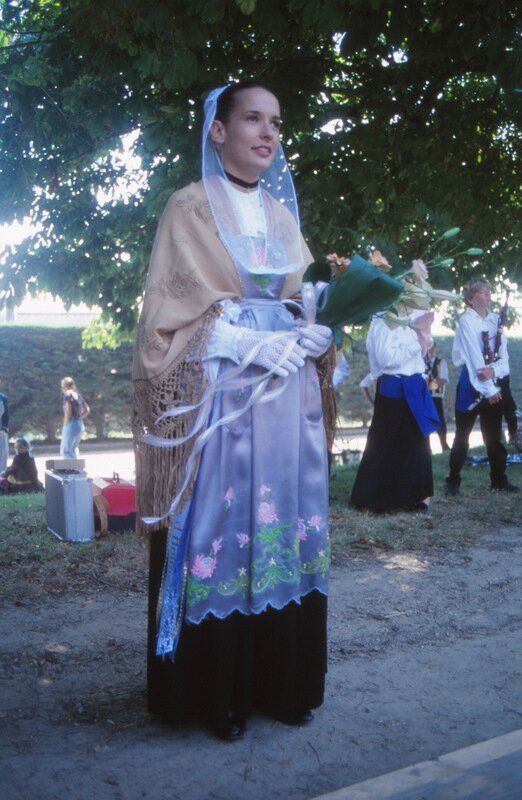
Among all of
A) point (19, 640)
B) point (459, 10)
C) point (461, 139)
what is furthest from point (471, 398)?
point (19, 640)

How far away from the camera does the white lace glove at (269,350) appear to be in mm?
3232

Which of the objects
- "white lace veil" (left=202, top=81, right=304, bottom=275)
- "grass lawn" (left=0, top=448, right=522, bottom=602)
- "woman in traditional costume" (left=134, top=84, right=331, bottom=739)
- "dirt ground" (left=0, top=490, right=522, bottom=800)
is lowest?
"dirt ground" (left=0, top=490, right=522, bottom=800)

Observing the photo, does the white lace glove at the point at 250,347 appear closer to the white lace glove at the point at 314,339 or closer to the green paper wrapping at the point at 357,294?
the white lace glove at the point at 314,339

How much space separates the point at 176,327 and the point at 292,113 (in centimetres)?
475

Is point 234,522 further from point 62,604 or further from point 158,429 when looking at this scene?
point 62,604

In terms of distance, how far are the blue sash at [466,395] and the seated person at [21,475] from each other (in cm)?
625

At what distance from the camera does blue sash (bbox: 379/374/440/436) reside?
8124mm

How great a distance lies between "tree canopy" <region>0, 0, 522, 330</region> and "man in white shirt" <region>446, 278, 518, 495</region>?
0.53m

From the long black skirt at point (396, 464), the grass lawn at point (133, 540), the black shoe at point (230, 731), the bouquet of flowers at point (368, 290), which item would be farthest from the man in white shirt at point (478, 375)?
the black shoe at point (230, 731)

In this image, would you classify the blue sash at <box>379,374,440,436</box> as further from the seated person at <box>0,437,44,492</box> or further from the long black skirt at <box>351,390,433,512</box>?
the seated person at <box>0,437,44,492</box>

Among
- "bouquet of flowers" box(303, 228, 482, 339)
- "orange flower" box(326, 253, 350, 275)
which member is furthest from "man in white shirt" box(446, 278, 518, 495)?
"orange flower" box(326, 253, 350, 275)

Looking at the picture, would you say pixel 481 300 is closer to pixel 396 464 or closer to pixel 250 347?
pixel 396 464

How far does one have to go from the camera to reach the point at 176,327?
325 cm

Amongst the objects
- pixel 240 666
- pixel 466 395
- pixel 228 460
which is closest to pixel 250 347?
pixel 228 460
